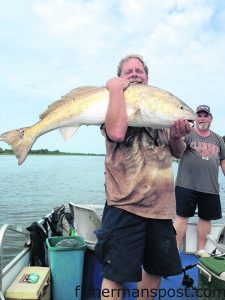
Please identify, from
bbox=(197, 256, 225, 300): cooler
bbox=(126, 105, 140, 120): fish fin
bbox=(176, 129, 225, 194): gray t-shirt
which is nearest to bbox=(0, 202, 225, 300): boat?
bbox=(197, 256, 225, 300): cooler

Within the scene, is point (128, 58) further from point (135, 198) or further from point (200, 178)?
point (200, 178)

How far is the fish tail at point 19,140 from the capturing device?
2973 mm

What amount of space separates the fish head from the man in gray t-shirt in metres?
2.75

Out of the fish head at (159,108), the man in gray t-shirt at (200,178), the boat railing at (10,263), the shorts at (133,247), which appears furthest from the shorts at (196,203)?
the fish head at (159,108)

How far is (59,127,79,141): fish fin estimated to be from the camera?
9.88 ft

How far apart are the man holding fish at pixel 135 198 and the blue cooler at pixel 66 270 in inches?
50.1

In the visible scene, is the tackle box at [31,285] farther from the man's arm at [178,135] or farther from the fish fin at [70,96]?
the man's arm at [178,135]

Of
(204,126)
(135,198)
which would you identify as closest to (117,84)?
(135,198)

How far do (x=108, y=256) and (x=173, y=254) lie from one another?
0.53 meters

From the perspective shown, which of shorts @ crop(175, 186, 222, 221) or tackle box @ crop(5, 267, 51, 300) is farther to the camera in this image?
shorts @ crop(175, 186, 222, 221)

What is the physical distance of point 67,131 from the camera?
3.03 meters

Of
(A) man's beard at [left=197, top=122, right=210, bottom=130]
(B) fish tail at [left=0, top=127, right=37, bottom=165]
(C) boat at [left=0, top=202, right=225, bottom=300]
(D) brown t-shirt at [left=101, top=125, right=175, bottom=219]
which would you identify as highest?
(A) man's beard at [left=197, top=122, right=210, bottom=130]

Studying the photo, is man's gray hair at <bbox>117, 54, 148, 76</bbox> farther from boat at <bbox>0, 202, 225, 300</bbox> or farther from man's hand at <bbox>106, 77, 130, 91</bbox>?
boat at <bbox>0, 202, 225, 300</bbox>

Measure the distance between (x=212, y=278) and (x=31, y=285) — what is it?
1.65m
